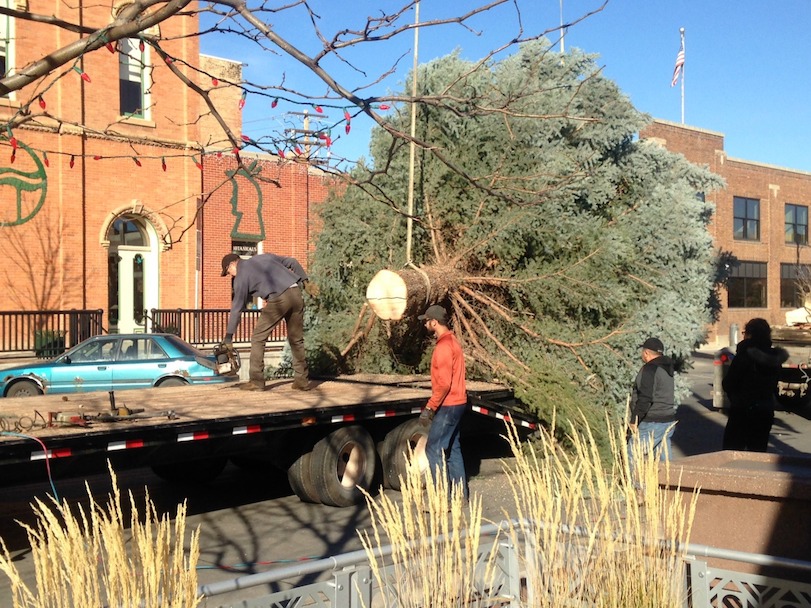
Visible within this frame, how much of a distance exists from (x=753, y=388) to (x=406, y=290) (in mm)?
3953

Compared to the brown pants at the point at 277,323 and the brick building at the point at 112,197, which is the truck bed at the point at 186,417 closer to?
the brown pants at the point at 277,323

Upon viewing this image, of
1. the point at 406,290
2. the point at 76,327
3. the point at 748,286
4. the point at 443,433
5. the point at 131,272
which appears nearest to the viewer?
the point at 443,433

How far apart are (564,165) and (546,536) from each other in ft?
29.2

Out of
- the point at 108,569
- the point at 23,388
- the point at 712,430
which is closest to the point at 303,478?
the point at 108,569

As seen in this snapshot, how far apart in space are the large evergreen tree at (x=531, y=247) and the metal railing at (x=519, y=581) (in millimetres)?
6306

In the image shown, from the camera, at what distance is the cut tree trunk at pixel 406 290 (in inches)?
394

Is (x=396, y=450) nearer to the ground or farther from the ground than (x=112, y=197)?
nearer to the ground

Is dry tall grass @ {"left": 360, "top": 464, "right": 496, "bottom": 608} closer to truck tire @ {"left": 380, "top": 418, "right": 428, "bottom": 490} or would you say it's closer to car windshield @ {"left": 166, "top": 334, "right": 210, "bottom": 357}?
truck tire @ {"left": 380, "top": 418, "right": 428, "bottom": 490}

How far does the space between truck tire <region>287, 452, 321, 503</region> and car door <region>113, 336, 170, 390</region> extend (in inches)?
273

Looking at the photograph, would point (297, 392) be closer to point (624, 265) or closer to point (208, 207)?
point (624, 265)

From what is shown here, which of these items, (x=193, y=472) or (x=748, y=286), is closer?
(x=193, y=472)

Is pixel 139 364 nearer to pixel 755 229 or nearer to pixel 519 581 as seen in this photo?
pixel 519 581

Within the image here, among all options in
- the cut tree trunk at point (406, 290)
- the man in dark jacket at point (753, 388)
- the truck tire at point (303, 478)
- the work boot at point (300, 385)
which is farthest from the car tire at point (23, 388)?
the man in dark jacket at point (753, 388)

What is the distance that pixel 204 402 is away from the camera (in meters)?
8.17
